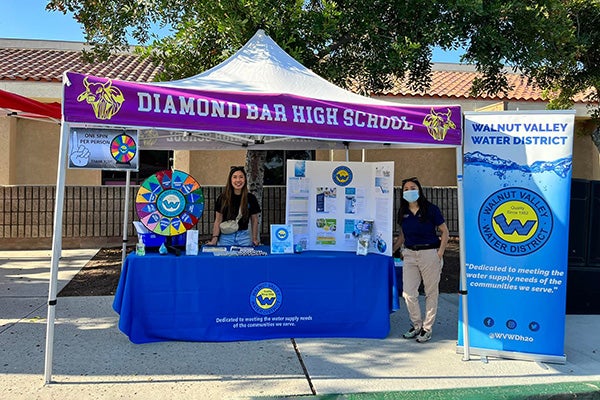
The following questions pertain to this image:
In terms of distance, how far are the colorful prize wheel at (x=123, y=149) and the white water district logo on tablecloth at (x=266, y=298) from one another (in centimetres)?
180

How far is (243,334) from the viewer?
493 cm

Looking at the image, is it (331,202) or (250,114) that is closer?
(250,114)

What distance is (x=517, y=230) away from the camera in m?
4.62

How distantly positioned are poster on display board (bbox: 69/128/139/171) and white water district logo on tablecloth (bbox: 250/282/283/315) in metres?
1.74

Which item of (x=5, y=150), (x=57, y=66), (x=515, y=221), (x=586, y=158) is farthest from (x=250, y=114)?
(x=586, y=158)

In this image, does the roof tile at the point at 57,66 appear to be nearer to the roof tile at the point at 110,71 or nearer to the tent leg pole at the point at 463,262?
the roof tile at the point at 110,71

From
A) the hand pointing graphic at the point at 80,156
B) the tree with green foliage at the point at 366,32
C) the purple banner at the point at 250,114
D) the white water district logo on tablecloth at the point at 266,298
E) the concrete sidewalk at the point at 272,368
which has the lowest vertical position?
the concrete sidewalk at the point at 272,368

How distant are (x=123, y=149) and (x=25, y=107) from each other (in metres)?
3.07

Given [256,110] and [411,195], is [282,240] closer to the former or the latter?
[411,195]

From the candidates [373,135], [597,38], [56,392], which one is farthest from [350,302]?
[597,38]

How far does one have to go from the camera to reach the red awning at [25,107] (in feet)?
19.8

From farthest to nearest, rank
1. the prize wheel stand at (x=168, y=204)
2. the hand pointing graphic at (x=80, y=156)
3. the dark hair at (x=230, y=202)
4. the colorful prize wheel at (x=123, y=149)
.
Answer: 1. the dark hair at (x=230, y=202)
2. the prize wheel stand at (x=168, y=204)
3. the colorful prize wheel at (x=123, y=149)
4. the hand pointing graphic at (x=80, y=156)

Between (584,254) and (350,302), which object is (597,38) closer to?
(584,254)

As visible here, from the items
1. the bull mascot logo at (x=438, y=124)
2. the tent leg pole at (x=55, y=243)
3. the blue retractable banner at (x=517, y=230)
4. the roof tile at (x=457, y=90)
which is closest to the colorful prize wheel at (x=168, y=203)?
the tent leg pole at (x=55, y=243)
